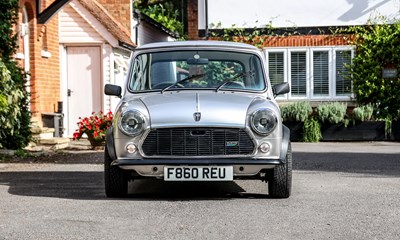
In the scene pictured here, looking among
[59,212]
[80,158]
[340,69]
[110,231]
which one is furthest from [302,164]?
[340,69]

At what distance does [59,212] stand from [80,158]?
882 centimetres

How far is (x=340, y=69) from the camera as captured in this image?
26.5 metres

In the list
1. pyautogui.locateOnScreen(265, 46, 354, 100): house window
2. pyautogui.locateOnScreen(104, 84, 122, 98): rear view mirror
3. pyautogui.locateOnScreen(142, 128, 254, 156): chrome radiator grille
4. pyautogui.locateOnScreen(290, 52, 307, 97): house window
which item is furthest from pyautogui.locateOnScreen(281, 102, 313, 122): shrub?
pyautogui.locateOnScreen(142, 128, 254, 156): chrome radiator grille

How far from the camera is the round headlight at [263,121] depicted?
9297 millimetres

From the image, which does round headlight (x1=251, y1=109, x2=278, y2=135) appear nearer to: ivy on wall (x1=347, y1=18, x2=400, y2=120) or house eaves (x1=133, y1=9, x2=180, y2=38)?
ivy on wall (x1=347, y1=18, x2=400, y2=120)

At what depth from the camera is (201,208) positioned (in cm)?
863

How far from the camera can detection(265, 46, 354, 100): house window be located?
26453 millimetres

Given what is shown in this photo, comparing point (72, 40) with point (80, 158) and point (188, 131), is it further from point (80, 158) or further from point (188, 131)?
point (188, 131)

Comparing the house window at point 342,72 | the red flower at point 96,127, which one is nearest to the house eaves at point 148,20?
the house window at point 342,72

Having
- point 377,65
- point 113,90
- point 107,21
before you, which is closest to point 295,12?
point 377,65

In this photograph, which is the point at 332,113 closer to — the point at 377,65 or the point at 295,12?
the point at 377,65

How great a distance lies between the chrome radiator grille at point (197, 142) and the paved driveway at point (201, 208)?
1.65 feet

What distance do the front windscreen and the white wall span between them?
1619 cm

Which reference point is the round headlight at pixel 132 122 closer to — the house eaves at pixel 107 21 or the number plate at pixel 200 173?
the number plate at pixel 200 173
